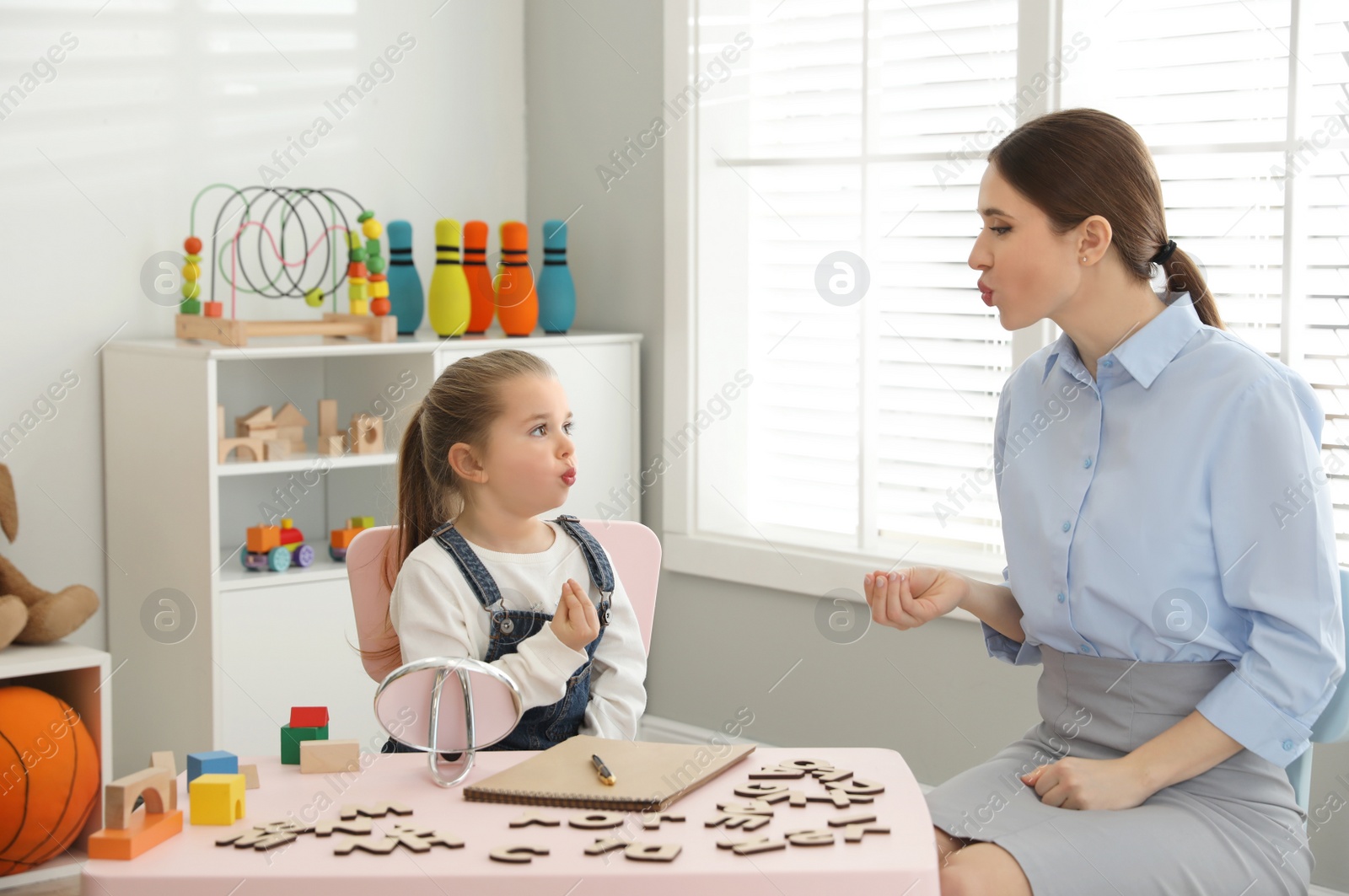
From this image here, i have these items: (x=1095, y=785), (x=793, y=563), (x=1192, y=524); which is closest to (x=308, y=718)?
(x=1095, y=785)

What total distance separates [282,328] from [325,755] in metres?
1.81

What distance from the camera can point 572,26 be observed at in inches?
143

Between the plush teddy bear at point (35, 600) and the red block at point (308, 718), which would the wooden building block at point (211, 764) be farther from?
the plush teddy bear at point (35, 600)

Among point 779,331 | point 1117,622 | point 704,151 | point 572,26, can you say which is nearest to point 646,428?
point 779,331

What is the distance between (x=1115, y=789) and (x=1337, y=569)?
380mm

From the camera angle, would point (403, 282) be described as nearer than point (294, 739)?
No

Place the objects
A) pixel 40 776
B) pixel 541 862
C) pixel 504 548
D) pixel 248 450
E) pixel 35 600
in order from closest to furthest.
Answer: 1. pixel 541 862
2. pixel 504 548
3. pixel 40 776
4. pixel 35 600
5. pixel 248 450

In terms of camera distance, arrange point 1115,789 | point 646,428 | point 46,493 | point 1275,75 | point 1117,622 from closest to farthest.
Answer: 1. point 1115,789
2. point 1117,622
3. point 1275,75
4. point 46,493
5. point 646,428

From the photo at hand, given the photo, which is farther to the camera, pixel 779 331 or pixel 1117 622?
pixel 779 331

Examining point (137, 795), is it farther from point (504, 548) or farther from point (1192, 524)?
point (1192, 524)

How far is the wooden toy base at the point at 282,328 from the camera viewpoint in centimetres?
286

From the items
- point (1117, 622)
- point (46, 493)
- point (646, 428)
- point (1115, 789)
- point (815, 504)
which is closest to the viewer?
point (1115, 789)

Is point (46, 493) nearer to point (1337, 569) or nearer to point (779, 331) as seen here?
point (779, 331)

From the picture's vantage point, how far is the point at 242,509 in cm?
325
